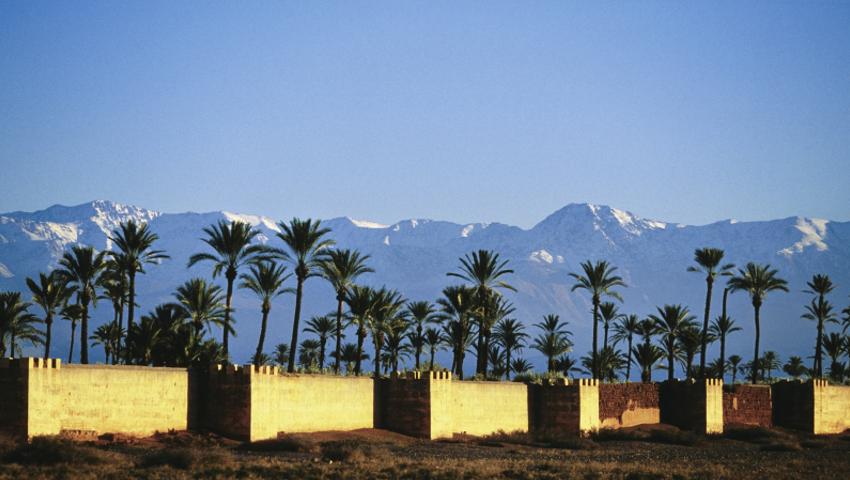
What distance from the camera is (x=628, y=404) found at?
57781mm

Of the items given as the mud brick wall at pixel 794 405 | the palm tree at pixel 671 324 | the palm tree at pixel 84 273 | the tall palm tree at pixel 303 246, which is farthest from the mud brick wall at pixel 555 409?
the palm tree at pixel 671 324

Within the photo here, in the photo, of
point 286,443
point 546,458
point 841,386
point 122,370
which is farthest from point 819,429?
point 122,370

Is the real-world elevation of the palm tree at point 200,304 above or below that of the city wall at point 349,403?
above

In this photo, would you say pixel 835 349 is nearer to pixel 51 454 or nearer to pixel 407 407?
pixel 407 407

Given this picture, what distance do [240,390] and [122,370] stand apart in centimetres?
447

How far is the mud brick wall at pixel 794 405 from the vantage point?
66750mm

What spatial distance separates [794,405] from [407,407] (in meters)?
29.5

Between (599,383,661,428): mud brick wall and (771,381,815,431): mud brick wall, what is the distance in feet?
35.8

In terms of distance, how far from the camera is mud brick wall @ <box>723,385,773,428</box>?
208 ft

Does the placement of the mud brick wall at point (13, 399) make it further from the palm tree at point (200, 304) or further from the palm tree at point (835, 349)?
the palm tree at point (835, 349)

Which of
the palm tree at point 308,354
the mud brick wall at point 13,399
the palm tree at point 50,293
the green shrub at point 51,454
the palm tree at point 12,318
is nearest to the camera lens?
the green shrub at point 51,454

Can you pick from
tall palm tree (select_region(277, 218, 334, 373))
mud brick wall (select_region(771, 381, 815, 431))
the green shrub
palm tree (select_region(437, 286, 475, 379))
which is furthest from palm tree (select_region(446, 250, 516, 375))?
the green shrub

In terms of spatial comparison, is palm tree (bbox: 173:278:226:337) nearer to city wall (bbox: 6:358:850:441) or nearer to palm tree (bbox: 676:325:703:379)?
city wall (bbox: 6:358:850:441)

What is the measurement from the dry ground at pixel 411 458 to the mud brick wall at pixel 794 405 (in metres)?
14.1
